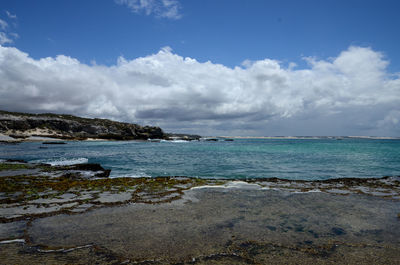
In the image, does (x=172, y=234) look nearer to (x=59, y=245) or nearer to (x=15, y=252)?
(x=59, y=245)

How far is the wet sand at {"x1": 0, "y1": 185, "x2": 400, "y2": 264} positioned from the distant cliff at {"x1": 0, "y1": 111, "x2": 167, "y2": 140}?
129065 millimetres

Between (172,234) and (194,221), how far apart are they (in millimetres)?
1211

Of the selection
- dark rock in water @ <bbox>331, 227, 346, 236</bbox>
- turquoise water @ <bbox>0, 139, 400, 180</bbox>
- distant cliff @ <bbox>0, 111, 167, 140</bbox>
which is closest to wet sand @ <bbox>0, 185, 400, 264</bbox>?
dark rock in water @ <bbox>331, 227, 346, 236</bbox>

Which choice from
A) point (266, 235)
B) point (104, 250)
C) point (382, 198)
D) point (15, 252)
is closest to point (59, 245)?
point (15, 252)

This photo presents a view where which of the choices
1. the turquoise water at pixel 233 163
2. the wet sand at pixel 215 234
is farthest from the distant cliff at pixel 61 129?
the wet sand at pixel 215 234

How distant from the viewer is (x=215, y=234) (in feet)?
20.3

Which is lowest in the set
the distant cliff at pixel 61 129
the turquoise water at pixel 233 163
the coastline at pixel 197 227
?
the turquoise water at pixel 233 163

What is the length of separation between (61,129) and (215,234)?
538ft

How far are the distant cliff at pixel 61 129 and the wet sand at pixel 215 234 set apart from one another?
129065mm

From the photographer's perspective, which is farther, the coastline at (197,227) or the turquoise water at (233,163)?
the turquoise water at (233,163)

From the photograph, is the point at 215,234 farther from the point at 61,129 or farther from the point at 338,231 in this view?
the point at 61,129

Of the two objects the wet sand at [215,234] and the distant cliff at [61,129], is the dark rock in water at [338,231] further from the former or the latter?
the distant cliff at [61,129]

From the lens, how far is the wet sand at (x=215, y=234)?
4926mm

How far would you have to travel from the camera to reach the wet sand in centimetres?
493
